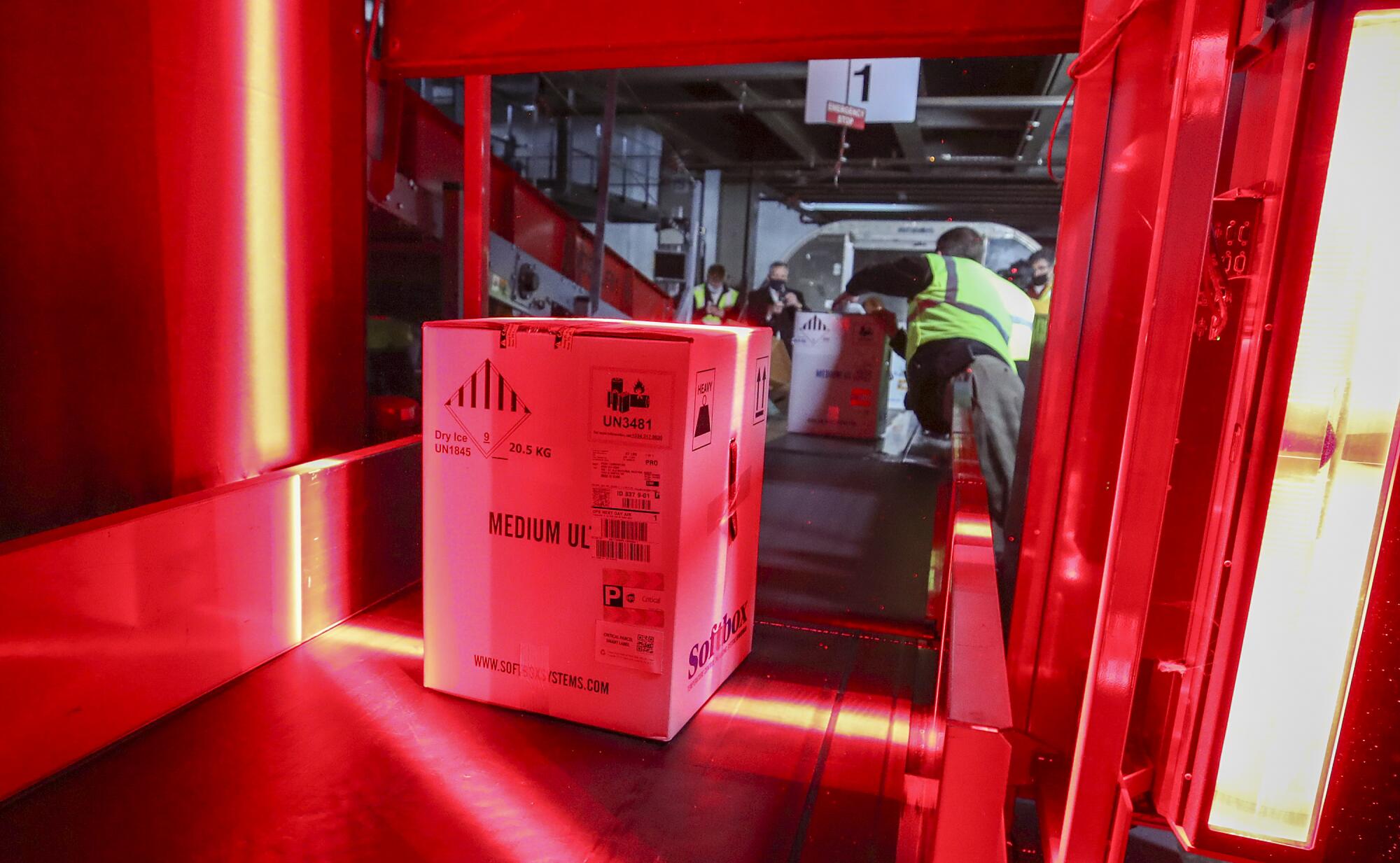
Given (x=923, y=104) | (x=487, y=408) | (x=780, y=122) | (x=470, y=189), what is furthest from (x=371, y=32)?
(x=780, y=122)

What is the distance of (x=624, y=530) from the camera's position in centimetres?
111

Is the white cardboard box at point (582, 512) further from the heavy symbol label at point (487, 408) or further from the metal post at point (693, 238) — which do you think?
the metal post at point (693, 238)

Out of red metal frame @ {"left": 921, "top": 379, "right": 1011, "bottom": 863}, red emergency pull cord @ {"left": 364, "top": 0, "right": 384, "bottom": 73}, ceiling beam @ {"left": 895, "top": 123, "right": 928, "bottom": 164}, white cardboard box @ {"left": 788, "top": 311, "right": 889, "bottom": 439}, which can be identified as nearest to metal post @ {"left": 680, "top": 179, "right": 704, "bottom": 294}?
ceiling beam @ {"left": 895, "top": 123, "right": 928, "bottom": 164}

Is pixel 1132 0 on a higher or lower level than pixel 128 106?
higher

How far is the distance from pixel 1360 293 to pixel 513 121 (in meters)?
9.21

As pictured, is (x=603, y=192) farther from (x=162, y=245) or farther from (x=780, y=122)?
(x=780, y=122)

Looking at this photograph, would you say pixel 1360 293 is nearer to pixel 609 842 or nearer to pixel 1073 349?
pixel 1073 349

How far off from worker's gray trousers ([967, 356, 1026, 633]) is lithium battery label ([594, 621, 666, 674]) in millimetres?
2100

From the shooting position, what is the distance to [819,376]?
162 inches

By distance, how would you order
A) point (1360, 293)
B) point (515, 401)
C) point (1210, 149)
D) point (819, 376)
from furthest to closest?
point (819, 376) < point (515, 401) < point (1360, 293) < point (1210, 149)

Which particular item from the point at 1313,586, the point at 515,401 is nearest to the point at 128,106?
the point at 515,401

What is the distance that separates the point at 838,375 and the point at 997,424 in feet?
4.02

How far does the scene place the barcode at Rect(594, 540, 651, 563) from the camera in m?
1.10

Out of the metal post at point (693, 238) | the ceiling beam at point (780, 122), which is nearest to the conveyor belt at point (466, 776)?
the ceiling beam at point (780, 122)
